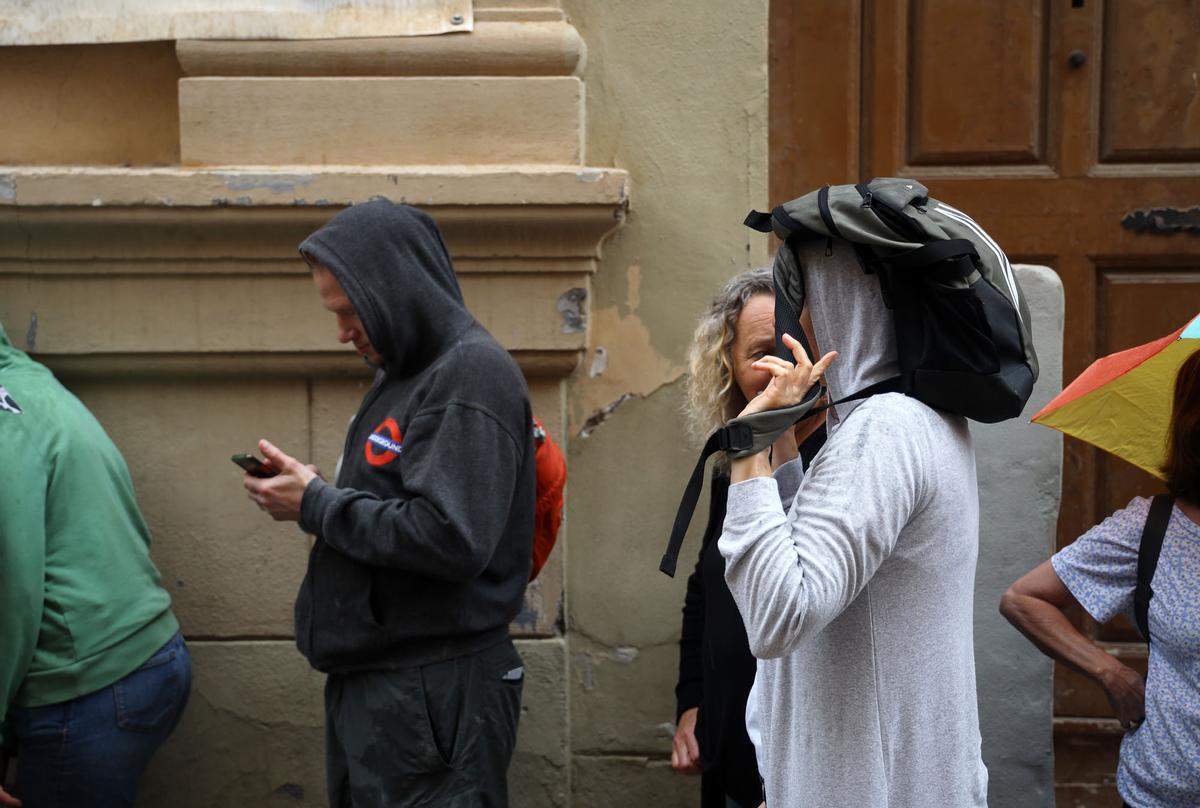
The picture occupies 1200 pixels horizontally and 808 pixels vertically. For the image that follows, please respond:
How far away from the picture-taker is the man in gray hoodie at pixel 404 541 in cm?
245

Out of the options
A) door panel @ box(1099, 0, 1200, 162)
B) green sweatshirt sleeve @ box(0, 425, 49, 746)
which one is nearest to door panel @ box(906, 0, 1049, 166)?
door panel @ box(1099, 0, 1200, 162)

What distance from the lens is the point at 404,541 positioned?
2.41 meters

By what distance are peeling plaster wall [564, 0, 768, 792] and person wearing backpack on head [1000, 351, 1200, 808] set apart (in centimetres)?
116

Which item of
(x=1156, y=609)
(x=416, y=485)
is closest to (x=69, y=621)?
(x=416, y=485)

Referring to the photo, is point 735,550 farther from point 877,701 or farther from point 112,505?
point 112,505

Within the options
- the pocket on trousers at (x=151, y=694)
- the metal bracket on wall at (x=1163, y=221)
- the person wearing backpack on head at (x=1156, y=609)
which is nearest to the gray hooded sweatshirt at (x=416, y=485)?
the pocket on trousers at (x=151, y=694)

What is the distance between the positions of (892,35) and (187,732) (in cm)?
275

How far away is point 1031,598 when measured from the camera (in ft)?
8.55

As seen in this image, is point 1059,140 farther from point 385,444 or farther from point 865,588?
A: point 865,588

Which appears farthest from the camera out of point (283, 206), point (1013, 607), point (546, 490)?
point (283, 206)

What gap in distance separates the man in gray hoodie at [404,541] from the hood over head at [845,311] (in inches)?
32.4

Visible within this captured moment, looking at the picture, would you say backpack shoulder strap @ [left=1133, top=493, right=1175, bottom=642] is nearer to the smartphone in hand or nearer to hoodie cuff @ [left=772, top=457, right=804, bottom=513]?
hoodie cuff @ [left=772, top=457, right=804, bottom=513]

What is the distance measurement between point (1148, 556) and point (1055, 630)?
0.94ft

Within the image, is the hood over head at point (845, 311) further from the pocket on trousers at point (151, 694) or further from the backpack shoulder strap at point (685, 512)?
the pocket on trousers at point (151, 694)
